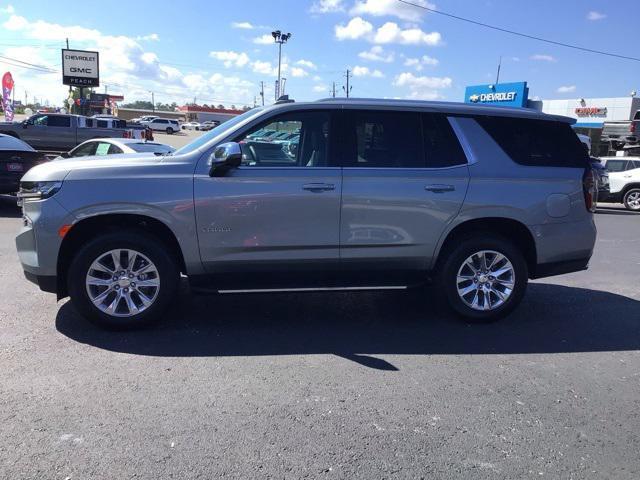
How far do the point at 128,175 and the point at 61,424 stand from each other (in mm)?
2093

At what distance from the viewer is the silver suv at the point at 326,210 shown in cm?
459

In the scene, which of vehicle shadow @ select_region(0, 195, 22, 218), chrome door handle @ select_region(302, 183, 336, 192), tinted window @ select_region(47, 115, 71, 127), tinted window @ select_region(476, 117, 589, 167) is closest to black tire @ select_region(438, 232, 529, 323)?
tinted window @ select_region(476, 117, 589, 167)

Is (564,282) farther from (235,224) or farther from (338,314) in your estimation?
(235,224)

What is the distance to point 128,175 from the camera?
4562mm

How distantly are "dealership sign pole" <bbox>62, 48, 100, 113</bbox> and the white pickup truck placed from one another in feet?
138

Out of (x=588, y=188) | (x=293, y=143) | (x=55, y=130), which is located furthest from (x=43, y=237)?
(x=55, y=130)

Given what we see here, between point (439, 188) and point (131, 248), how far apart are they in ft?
9.03

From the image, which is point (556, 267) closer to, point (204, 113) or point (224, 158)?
point (224, 158)

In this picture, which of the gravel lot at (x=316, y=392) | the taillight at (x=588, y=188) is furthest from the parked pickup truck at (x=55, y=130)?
the taillight at (x=588, y=188)

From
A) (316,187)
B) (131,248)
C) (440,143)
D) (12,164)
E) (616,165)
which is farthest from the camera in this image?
(616,165)

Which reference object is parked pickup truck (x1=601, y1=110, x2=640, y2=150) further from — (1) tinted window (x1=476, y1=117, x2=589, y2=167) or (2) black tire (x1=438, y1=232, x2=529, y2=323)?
(2) black tire (x1=438, y1=232, x2=529, y2=323)

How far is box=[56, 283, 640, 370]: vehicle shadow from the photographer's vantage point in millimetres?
4559

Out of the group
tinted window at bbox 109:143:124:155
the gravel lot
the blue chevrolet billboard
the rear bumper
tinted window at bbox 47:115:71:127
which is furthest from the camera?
the blue chevrolet billboard

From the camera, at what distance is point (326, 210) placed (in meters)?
4.82
